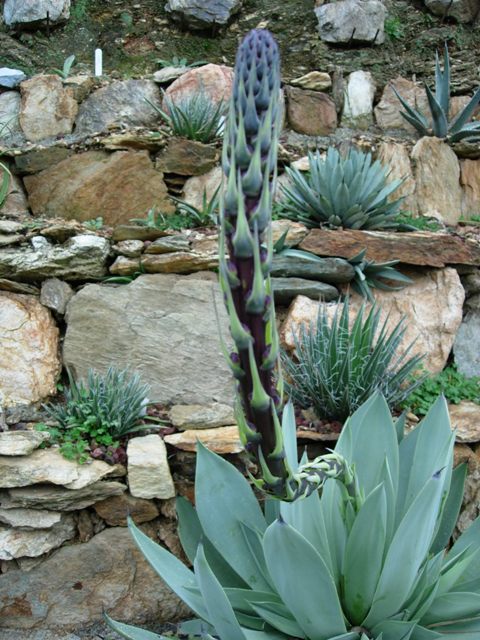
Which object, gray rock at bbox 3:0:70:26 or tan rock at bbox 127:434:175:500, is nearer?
tan rock at bbox 127:434:175:500

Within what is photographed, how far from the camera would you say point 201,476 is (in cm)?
221

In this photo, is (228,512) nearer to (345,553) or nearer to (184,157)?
(345,553)

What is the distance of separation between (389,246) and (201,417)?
1833 millimetres

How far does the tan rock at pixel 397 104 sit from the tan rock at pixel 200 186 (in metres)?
2.15

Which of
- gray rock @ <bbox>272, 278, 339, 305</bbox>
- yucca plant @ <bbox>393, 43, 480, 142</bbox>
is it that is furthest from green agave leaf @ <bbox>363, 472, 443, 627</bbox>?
yucca plant @ <bbox>393, 43, 480, 142</bbox>

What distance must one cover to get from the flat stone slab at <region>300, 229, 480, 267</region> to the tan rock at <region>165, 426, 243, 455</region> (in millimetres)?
1544

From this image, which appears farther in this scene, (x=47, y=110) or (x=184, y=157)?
(x=47, y=110)

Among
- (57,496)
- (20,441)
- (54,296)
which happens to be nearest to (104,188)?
(54,296)

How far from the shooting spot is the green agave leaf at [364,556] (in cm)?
180

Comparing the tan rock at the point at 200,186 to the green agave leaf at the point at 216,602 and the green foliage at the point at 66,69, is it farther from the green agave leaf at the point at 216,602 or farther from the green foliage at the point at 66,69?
the green agave leaf at the point at 216,602

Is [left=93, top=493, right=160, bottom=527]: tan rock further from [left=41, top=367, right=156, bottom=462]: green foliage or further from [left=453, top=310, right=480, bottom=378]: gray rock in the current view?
[left=453, top=310, right=480, bottom=378]: gray rock

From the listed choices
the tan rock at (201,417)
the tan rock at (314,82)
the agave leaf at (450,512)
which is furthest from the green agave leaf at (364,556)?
the tan rock at (314,82)

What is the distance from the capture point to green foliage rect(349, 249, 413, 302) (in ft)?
14.3

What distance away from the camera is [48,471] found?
3.20 meters
